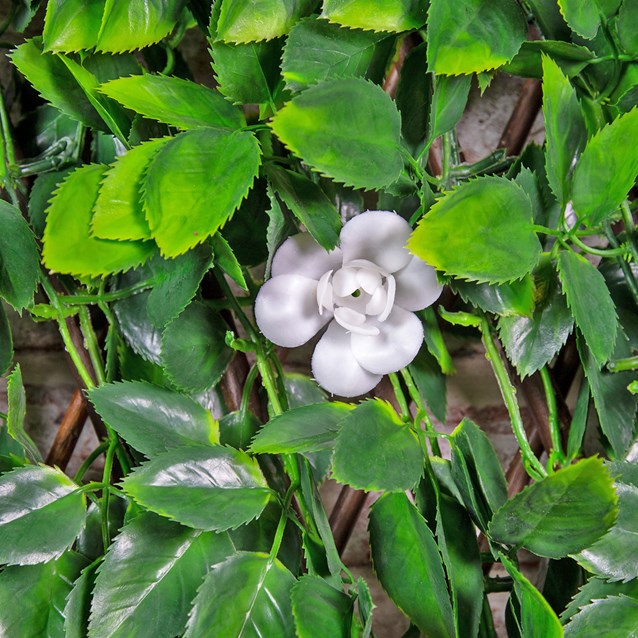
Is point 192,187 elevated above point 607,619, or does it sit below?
above

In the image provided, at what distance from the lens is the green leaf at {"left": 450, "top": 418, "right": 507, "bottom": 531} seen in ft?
1.30

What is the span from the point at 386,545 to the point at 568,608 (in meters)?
0.10

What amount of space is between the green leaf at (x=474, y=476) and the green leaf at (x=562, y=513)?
0.06 feet

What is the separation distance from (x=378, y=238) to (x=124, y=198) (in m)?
0.13

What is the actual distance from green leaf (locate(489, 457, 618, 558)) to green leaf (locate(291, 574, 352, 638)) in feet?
0.29

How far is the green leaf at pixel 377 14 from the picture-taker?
0.35 m

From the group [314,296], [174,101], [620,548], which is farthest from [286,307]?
[620,548]

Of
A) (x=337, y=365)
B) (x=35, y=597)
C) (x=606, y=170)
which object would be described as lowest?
(x=35, y=597)

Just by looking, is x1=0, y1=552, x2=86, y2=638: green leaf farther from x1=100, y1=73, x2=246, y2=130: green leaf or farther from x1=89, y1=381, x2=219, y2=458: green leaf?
x1=100, y1=73, x2=246, y2=130: green leaf

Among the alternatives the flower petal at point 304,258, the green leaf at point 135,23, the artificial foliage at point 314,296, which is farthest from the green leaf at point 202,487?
the green leaf at point 135,23

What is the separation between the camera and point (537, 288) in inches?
15.9

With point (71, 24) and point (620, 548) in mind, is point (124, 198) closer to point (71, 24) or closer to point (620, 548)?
point (71, 24)

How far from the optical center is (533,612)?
37 centimetres

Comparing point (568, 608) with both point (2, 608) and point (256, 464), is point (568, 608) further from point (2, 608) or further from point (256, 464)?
point (2, 608)
